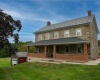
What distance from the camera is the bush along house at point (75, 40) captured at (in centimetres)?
2203

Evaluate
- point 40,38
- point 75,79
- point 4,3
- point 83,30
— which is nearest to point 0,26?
point 4,3

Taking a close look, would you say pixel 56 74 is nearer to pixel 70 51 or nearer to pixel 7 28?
pixel 7 28

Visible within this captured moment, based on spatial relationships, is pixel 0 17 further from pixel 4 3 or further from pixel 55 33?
pixel 55 33

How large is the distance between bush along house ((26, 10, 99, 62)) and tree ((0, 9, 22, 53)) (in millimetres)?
10338

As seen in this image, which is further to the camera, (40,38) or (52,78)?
(40,38)

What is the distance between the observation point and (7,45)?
1442cm

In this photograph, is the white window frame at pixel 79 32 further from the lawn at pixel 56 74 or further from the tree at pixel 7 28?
the tree at pixel 7 28

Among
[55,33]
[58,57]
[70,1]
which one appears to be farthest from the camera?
[55,33]

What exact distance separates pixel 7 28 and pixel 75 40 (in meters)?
12.9

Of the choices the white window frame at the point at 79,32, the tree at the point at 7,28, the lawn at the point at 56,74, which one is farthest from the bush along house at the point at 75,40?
the tree at the point at 7,28

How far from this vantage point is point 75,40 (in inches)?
918

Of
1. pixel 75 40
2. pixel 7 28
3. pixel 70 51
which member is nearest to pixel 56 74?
pixel 7 28

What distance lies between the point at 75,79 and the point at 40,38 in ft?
77.2

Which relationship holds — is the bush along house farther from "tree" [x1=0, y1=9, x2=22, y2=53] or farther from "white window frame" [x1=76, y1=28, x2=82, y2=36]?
"tree" [x1=0, y1=9, x2=22, y2=53]
